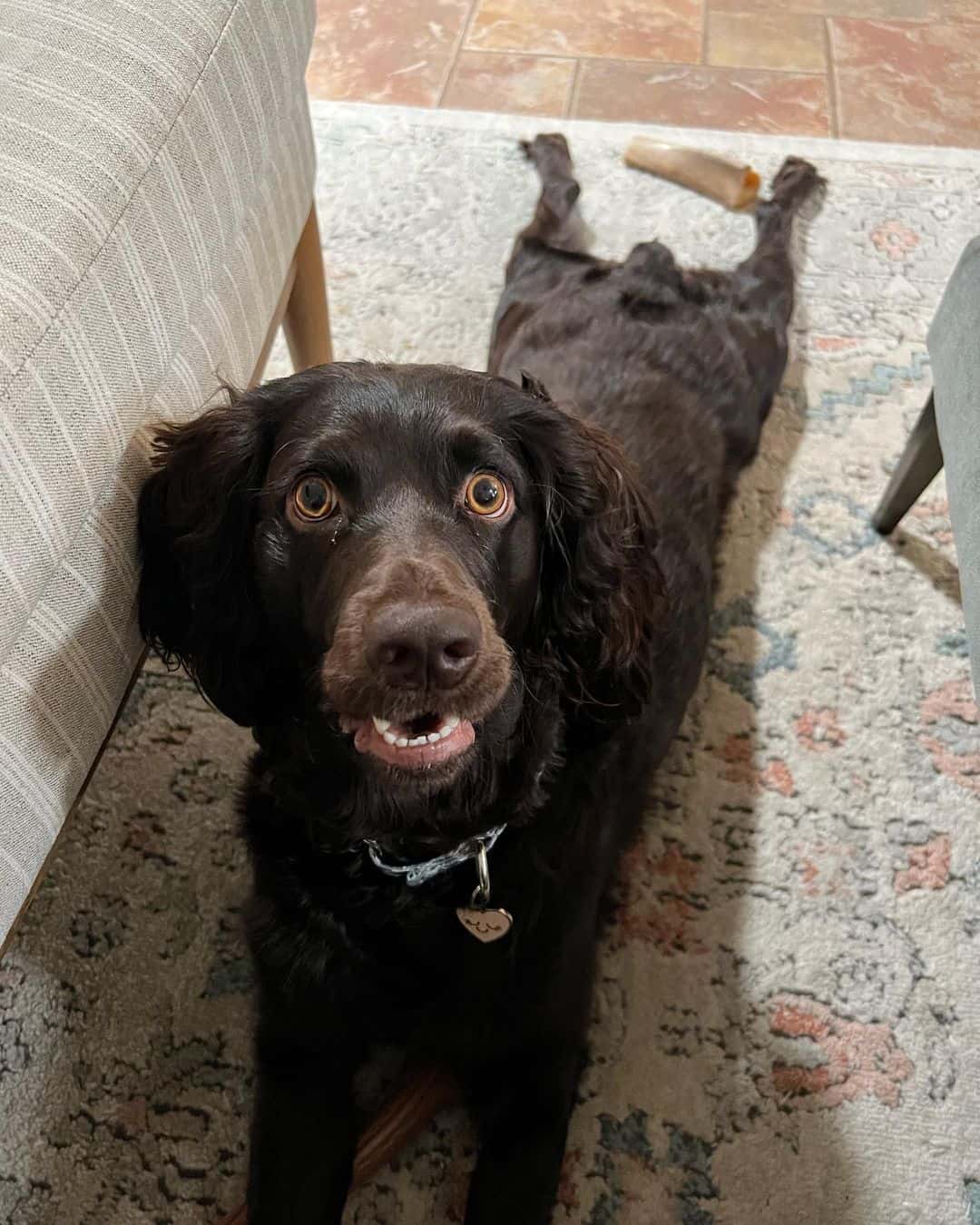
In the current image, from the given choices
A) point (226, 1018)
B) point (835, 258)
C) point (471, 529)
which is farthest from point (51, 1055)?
point (835, 258)

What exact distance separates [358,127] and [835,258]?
112cm

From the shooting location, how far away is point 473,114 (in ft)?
8.16

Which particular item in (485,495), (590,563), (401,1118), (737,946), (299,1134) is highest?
(485,495)

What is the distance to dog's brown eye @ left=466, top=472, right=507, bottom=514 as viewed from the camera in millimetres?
947

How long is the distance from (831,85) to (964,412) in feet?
5.60

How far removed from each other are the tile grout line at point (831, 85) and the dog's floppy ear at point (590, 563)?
182 cm

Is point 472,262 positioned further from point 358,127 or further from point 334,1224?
point 334,1224

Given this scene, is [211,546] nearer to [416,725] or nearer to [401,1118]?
[416,725]

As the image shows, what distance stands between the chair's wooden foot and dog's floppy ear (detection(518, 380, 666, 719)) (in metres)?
0.46

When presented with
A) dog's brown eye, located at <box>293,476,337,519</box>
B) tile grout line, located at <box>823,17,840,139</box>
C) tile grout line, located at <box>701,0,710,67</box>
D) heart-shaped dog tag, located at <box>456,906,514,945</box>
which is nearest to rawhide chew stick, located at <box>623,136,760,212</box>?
tile grout line, located at <box>823,17,840,139</box>

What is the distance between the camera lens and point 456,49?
8.89ft

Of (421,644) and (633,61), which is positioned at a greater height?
(421,644)

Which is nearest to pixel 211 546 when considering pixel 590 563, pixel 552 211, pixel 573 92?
pixel 590 563

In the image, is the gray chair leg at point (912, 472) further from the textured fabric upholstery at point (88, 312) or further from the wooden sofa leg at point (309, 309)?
the textured fabric upholstery at point (88, 312)
